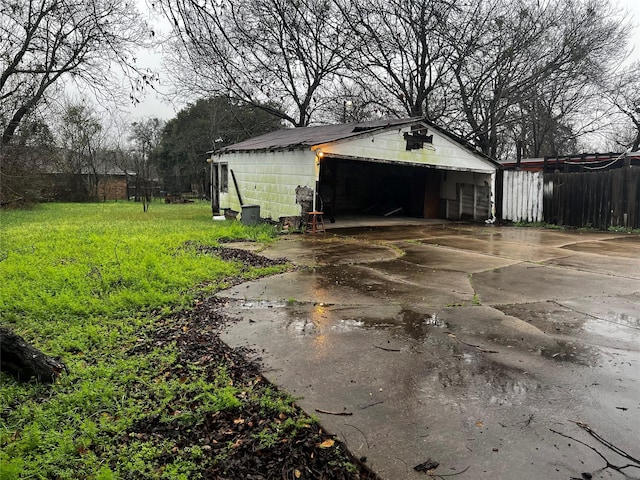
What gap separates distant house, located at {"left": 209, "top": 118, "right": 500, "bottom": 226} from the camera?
12070mm

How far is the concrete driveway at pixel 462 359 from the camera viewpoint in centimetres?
232

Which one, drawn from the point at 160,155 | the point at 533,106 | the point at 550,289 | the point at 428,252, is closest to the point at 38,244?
the point at 428,252

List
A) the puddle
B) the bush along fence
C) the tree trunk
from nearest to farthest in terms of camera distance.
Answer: the puddle
the tree trunk
the bush along fence

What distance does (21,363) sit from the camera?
316cm

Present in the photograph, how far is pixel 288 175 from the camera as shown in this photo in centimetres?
1276

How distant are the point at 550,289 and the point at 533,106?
55.6ft

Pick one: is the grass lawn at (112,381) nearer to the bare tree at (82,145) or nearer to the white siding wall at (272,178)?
the white siding wall at (272,178)

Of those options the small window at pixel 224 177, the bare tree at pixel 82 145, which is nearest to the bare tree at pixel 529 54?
the small window at pixel 224 177

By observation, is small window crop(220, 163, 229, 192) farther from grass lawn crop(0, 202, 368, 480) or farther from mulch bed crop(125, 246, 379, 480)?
mulch bed crop(125, 246, 379, 480)

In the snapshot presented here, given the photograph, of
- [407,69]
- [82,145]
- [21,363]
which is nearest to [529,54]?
[407,69]

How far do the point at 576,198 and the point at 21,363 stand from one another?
48.4 ft

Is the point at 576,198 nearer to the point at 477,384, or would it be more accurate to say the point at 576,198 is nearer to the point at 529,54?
the point at 529,54

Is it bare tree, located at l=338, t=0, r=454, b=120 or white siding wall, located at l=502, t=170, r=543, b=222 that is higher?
bare tree, located at l=338, t=0, r=454, b=120

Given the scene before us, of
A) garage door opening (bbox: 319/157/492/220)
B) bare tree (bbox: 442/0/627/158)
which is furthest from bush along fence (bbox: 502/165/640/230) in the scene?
bare tree (bbox: 442/0/627/158)
